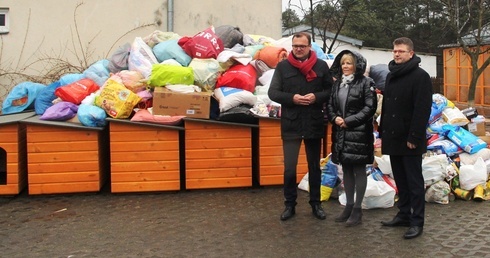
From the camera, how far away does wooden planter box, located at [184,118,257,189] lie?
6.85 metres

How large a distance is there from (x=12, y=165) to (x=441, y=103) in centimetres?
553

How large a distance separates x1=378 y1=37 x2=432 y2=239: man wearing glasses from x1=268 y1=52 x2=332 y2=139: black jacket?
0.65m

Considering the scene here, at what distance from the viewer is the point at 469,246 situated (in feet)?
15.3

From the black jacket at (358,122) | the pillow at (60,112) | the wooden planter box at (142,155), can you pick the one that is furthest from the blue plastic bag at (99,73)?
the black jacket at (358,122)

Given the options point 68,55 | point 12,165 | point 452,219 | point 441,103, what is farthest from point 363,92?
point 68,55

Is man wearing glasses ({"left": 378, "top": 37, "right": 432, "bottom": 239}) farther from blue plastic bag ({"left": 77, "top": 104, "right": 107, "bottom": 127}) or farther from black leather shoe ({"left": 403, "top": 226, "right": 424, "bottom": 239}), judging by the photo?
blue plastic bag ({"left": 77, "top": 104, "right": 107, "bottom": 127})

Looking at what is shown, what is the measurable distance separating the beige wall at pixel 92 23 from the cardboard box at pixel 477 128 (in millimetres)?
5451

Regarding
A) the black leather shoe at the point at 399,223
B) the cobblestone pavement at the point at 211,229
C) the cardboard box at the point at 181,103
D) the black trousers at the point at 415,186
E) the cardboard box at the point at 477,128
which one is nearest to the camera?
the cobblestone pavement at the point at 211,229

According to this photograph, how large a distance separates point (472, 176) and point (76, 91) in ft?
16.7

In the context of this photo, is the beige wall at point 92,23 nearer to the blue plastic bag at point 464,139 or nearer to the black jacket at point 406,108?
the blue plastic bag at point 464,139

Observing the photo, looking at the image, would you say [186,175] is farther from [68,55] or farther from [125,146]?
[68,55]

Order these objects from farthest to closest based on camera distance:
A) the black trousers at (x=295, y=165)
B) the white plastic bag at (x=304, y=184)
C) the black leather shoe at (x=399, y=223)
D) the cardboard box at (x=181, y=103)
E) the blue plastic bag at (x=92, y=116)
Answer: the white plastic bag at (x=304, y=184) → the cardboard box at (x=181, y=103) → the blue plastic bag at (x=92, y=116) → the black trousers at (x=295, y=165) → the black leather shoe at (x=399, y=223)

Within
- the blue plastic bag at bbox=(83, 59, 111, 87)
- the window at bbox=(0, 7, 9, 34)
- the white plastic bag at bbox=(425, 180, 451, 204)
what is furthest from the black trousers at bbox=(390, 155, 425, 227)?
the window at bbox=(0, 7, 9, 34)

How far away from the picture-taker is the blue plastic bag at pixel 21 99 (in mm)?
7741
